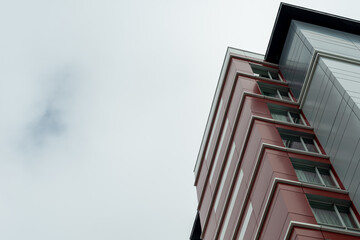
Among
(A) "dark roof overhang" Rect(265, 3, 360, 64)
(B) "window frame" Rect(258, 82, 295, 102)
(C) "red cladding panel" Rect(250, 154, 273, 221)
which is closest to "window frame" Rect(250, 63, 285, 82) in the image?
(B) "window frame" Rect(258, 82, 295, 102)

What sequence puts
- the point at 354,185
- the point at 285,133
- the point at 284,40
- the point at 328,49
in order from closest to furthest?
the point at 354,185 → the point at 285,133 → the point at 328,49 → the point at 284,40

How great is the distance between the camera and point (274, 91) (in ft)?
114

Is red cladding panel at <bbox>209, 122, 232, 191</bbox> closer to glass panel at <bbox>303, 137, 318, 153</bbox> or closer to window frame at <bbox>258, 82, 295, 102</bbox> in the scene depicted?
window frame at <bbox>258, 82, 295, 102</bbox>

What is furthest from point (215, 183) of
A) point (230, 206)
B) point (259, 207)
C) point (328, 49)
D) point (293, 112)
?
point (328, 49)

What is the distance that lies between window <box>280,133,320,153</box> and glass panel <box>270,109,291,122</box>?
238 cm

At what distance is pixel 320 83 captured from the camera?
97.5 feet

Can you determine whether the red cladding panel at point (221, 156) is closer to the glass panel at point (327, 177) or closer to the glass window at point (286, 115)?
the glass window at point (286, 115)

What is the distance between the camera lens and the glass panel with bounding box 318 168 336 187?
25.7 m

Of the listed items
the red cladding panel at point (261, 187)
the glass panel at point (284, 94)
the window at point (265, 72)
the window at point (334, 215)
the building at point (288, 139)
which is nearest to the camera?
the window at point (334, 215)

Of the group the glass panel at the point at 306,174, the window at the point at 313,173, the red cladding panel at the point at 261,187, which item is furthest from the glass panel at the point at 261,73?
the red cladding panel at the point at 261,187

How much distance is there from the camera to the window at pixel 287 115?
31359 mm

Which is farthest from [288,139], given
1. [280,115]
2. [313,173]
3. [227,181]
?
[227,181]

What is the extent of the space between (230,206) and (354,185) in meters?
8.77

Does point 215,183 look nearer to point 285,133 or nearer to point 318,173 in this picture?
point 285,133
